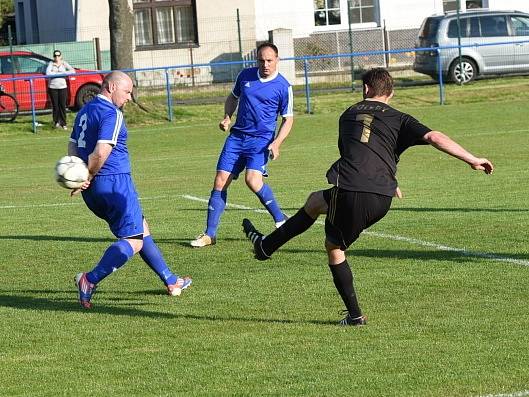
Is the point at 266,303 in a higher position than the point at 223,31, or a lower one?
lower

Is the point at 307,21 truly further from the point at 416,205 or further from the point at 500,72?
the point at 416,205

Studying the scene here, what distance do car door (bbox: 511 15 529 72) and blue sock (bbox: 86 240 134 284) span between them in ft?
87.4

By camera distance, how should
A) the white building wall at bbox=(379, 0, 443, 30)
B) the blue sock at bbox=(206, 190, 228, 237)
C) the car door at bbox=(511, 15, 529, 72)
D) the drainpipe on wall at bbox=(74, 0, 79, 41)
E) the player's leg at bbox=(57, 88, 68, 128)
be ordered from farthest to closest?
the white building wall at bbox=(379, 0, 443, 30) < the drainpipe on wall at bbox=(74, 0, 79, 41) < the car door at bbox=(511, 15, 529, 72) < the player's leg at bbox=(57, 88, 68, 128) < the blue sock at bbox=(206, 190, 228, 237)

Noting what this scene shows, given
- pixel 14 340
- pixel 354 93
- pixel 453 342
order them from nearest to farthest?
pixel 453 342 < pixel 14 340 < pixel 354 93

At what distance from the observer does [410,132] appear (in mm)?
7723

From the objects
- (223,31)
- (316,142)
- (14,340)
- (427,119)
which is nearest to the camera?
(14,340)

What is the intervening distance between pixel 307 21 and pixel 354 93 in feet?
38.3

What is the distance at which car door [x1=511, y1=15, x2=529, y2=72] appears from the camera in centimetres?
3428

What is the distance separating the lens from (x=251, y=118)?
1234cm

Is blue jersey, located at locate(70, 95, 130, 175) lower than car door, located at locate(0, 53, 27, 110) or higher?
lower

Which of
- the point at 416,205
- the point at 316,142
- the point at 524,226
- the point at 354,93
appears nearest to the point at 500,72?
the point at 354,93

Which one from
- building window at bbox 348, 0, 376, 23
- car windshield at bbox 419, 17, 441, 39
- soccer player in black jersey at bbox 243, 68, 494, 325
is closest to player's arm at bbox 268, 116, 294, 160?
soccer player in black jersey at bbox 243, 68, 494, 325

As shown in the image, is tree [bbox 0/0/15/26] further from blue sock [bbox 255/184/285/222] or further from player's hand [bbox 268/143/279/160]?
player's hand [bbox 268/143/279/160]

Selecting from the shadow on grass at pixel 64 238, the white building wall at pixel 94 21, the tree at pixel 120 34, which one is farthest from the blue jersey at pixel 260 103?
the white building wall at pixel 94 21
